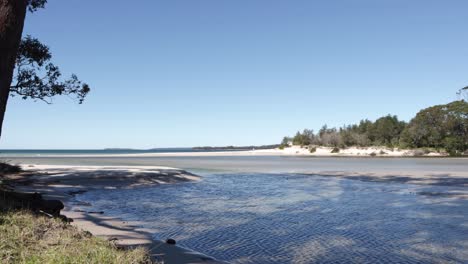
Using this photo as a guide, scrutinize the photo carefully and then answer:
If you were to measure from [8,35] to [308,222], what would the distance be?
1003 centimetres

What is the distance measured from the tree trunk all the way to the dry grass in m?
2.12

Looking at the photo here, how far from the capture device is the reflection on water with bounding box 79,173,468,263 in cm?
933

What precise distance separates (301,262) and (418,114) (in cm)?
10216

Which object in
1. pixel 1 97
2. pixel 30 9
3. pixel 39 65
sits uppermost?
pixel 30 9

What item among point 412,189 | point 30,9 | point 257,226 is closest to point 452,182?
point 412,189

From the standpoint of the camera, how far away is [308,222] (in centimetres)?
1323

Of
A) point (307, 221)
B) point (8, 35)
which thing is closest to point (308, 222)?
point (307, 221)

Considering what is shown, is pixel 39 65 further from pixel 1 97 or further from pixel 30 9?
pixel 1 97

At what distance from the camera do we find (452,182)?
26344 millimetres

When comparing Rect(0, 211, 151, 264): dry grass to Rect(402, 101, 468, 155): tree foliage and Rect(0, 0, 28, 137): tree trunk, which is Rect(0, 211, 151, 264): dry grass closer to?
Rect(0, 0, 28, 137): tree trunk

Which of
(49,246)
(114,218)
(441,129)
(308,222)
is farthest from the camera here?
(441,129)

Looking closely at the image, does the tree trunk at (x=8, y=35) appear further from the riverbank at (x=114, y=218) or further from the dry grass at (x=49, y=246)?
the riverbank at (x=114, y=218)

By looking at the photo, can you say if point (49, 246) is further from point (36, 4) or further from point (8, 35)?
point (36, 4)

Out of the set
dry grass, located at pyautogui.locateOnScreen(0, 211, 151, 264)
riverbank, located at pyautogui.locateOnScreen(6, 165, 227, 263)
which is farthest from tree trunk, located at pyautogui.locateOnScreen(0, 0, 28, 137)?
riverbank, located at pyautogui.locateOnScreen(6, 165, 227, 263)
